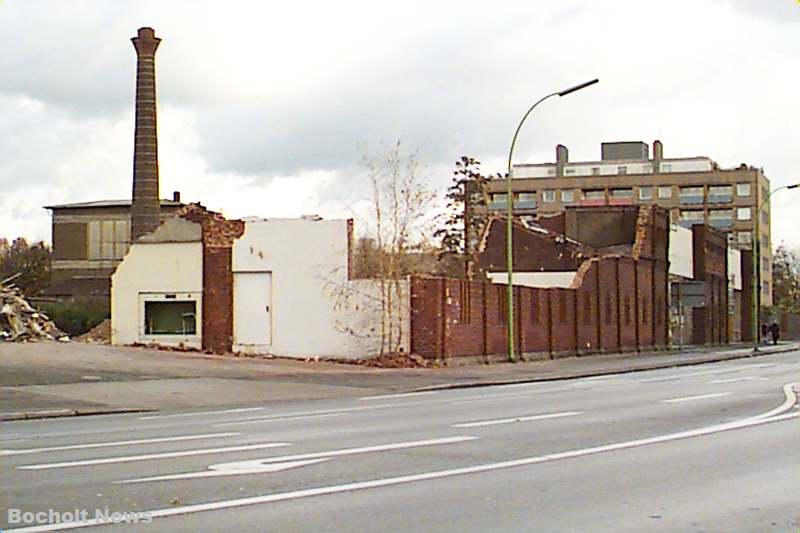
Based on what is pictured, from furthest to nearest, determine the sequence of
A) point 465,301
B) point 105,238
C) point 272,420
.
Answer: point 105,238, point 465,301, point 272,420

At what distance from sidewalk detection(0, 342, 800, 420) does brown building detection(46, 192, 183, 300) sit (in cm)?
5475

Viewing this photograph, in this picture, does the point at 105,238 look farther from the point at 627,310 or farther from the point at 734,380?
the point at 734,380

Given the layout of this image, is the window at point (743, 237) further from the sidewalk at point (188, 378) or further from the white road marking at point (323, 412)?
the white road marking at point (323, 412)

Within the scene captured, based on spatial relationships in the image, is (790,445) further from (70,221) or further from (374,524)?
(70,221)

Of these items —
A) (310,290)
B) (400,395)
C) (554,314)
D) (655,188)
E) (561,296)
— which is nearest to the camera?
(400,395)

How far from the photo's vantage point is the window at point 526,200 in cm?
13675

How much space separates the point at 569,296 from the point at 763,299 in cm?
8172

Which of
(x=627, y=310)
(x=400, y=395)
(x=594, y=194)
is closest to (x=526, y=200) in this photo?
(x=594, y=194)

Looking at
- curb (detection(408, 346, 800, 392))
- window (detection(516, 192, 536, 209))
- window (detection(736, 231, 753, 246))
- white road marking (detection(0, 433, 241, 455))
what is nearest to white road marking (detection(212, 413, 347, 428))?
white road marking (detection(0, 433, 241, 455))

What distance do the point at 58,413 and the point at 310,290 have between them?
20061 millimetres

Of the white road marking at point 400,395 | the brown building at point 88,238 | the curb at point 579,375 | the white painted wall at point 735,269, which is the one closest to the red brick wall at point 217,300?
the curb at point 579,375

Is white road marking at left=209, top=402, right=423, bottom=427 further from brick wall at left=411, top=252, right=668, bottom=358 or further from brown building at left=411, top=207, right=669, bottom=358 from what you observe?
brown building at left=411, top=207, right=669, bottom=358

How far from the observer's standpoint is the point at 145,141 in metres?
66.5

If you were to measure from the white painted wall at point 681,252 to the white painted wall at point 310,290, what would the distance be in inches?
1289
